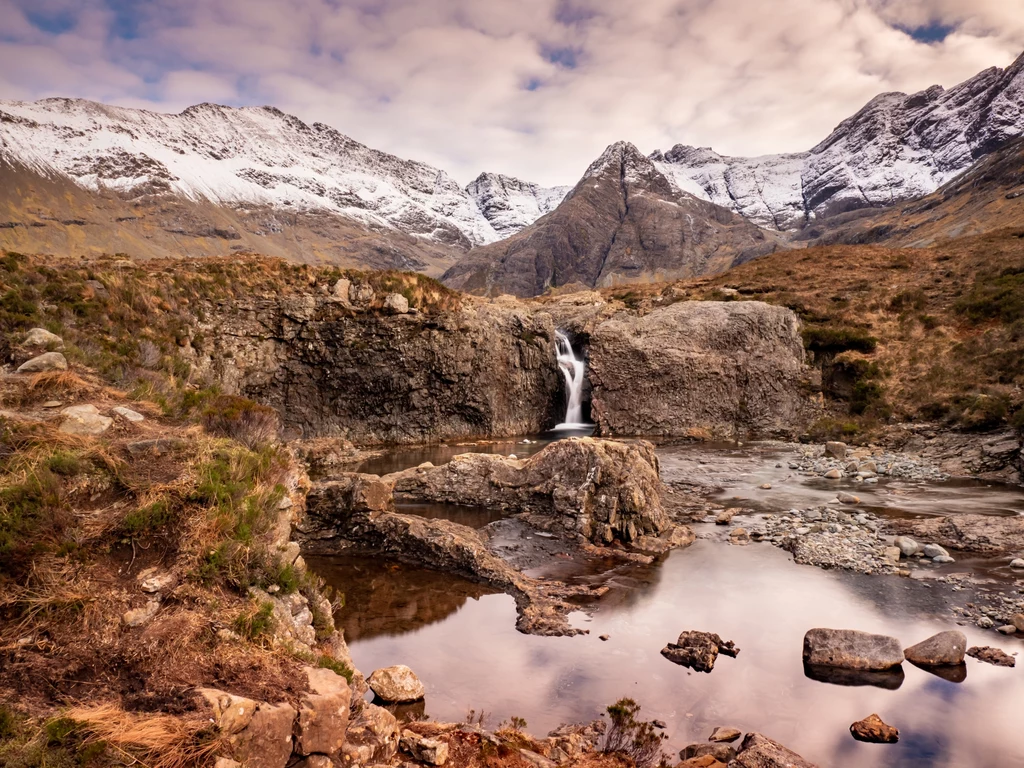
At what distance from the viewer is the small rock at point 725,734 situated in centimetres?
675

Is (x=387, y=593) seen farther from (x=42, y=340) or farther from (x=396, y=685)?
(x=42, y=340)

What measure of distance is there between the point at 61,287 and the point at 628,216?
525ft

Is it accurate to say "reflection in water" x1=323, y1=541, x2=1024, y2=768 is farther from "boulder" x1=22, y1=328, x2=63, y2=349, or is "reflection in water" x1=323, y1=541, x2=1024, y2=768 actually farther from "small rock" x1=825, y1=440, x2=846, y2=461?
"small rock" x1=825, y1=440, x2=846, y2=461

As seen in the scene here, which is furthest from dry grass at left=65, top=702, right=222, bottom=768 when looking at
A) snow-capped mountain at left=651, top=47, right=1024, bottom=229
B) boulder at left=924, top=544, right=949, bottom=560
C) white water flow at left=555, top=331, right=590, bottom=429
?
snow-capped mountain at left=651, top=47, right=1024, bottom=229

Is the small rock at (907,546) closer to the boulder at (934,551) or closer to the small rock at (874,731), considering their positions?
the boulder at (934,551)

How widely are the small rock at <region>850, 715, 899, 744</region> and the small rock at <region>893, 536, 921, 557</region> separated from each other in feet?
25.3

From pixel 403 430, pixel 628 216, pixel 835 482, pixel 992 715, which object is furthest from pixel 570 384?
pixel 628 216

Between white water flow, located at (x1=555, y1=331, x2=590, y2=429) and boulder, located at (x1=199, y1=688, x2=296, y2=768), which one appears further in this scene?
white water flow, located at (x1=555, y1=331, x2=590, y2=429)

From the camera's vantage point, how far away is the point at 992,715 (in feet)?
23.9

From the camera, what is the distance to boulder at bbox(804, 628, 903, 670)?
27.6 ft

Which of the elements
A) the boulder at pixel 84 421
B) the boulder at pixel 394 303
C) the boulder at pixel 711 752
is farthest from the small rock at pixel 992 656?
the boulder at pixel 394 303

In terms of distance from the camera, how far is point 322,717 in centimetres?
486

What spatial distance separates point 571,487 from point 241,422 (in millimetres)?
8513

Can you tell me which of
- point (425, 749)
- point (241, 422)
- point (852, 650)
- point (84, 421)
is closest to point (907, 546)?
point (852, 650)
